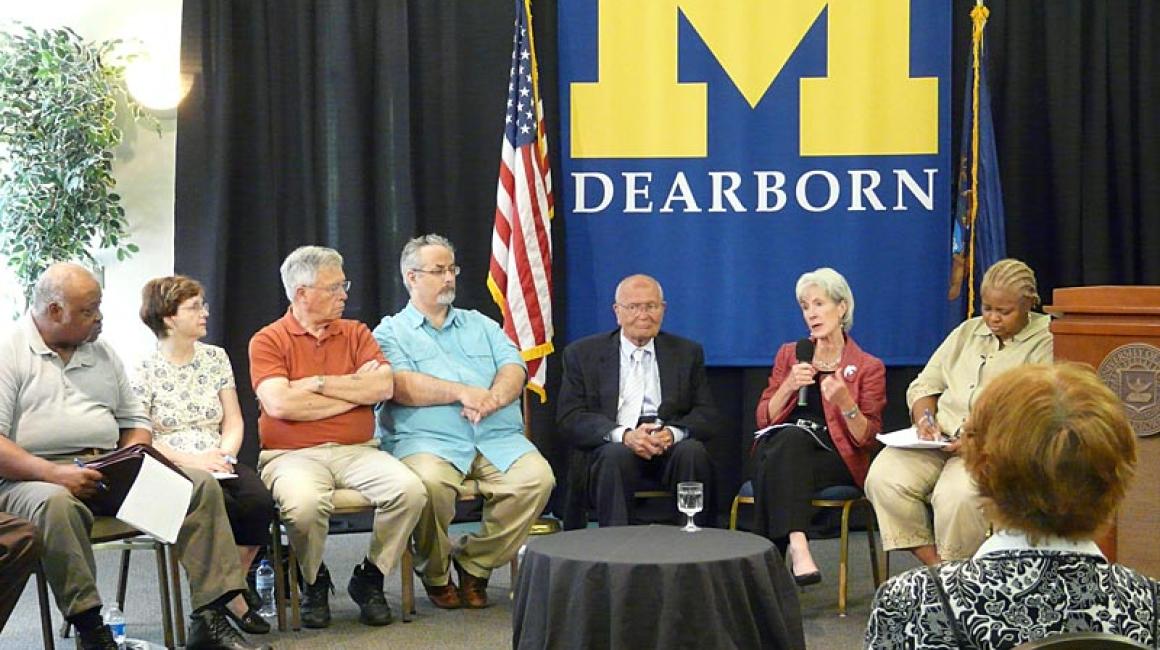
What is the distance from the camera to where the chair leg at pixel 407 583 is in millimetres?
4812

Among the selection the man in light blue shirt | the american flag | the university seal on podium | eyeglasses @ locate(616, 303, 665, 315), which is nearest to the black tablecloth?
the university seal on podium

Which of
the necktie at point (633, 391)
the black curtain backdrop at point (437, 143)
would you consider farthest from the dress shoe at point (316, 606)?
the black curtain backdrop at point (437, 143)

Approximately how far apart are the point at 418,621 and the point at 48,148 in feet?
8.58

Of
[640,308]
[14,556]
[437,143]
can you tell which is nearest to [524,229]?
[437,143]

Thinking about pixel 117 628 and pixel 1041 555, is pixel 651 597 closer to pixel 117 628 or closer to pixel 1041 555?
pixel 117 628

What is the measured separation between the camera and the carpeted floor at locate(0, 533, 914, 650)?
4.49 m

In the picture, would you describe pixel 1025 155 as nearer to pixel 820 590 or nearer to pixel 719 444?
pixel 719 444

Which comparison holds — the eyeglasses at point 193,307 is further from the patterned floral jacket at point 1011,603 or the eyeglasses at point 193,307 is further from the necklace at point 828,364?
the patterned floral jacket at point 1011,603

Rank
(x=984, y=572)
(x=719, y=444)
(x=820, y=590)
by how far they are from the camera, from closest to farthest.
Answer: (x=984, y=572) → (x=820, y=590) → (x=719, y=444)

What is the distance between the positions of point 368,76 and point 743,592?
11.4ft

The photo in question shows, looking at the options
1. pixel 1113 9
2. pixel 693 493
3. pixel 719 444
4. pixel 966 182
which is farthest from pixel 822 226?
pixel 693 493

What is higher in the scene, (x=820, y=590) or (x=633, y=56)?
(x=633, y=56)

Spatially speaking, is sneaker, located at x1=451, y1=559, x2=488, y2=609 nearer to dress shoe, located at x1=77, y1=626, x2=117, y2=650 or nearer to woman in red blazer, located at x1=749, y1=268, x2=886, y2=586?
woman in red blazer, located at x1=749, y1=268, x2=886, y2=586

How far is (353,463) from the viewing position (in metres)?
4.93
